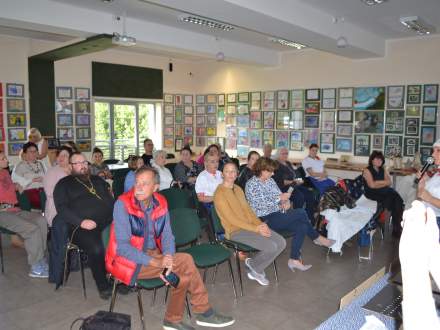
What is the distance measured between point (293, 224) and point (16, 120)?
612 centimetres

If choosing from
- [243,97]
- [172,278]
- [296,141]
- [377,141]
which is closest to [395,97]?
[377,141]

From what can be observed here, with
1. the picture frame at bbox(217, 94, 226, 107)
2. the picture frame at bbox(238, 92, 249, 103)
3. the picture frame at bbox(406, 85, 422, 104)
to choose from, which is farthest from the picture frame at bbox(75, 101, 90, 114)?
the picture frame at bbox(406, 85, 422, 104)

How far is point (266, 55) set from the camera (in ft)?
30.1

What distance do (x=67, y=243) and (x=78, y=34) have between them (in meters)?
3.54

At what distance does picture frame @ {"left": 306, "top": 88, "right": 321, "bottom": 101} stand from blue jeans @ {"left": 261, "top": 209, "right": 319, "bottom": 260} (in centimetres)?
503

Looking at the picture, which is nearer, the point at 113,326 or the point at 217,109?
the point at 113,326

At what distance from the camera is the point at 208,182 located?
500 centimetres

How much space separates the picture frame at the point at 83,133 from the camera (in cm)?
889

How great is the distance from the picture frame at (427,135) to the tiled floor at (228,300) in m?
4.00

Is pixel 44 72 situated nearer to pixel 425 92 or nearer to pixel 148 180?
pixel 148 180

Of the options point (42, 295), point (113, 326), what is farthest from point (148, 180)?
point (42, 295)

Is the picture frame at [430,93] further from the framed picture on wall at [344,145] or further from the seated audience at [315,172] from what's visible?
the seated audience at [315,172]

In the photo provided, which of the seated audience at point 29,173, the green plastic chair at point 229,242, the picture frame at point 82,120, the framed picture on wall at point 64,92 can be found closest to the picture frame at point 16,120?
the framed picture on wall at point 64,92

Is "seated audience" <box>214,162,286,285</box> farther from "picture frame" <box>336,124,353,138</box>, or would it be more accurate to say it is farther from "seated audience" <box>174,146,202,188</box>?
"picture frame" <box>336,124,353,138</box>
